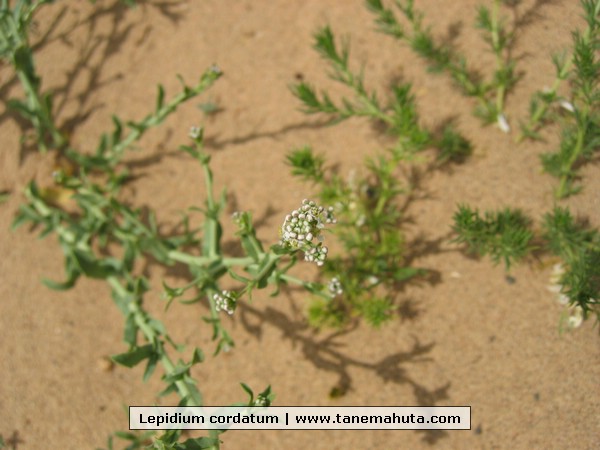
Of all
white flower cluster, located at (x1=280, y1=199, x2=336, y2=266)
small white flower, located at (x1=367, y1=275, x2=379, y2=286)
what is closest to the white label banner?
small white flower, located at (x1=367, y1=275, x2=379, y2=286)

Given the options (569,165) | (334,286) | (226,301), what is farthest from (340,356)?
(569,165)

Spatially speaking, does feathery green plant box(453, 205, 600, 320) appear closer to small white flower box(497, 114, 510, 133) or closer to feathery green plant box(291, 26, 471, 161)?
feathery green plant box(291, 26, 471, 161)

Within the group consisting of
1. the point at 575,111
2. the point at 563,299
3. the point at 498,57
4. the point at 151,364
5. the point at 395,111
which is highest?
the point at 498,57

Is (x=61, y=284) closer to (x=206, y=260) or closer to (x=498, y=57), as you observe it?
(x=206, y=260)

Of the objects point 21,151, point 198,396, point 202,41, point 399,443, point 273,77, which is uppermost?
point 202,41

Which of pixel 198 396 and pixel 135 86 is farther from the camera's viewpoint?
pixel 135 86

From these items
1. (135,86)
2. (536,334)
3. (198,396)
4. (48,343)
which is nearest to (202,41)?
(135,86)

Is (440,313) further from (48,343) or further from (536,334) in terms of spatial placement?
(48,343)
